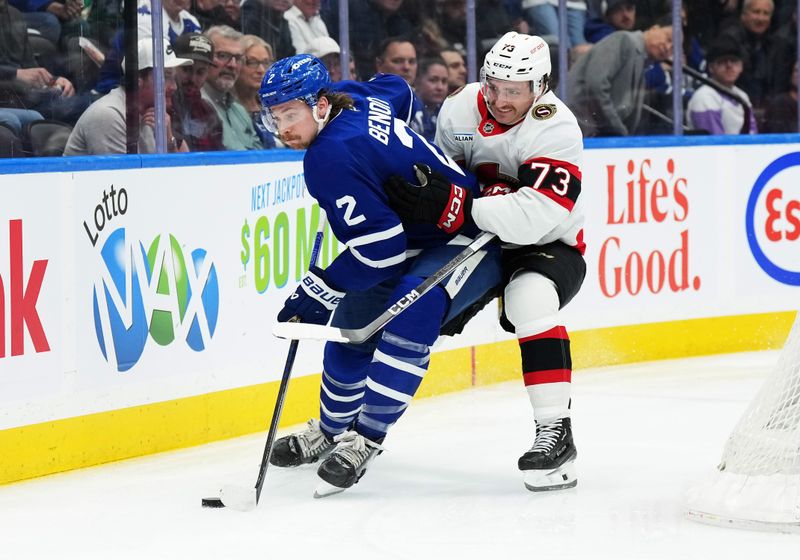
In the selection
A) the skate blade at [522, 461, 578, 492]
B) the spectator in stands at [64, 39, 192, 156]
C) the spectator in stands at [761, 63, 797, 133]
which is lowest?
the skate blade at [522, 461, 578, 492]

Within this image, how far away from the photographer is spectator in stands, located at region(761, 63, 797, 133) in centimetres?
627

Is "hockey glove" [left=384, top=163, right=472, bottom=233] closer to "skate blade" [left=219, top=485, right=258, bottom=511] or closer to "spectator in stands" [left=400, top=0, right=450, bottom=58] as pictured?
"skate blade" [left=219, top=485, right=258, bottom=511]

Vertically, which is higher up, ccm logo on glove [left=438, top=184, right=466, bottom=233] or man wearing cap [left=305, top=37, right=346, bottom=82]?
man wearing cap [left=305, top=37, right=346, bottom=82]

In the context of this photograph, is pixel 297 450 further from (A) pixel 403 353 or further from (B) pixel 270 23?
(B) pixel 270 23

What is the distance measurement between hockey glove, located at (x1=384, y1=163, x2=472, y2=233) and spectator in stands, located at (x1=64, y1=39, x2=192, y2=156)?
117 centimetres

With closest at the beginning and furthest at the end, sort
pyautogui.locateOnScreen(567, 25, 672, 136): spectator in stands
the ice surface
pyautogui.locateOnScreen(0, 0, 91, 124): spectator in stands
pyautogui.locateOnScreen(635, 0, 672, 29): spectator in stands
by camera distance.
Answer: the ice surface < pyautogui.locateOnScreen(0, 0, 91, 124): spectator in stands < pyautogui.locateOnScreen(567, 25, 672, 136): spectator in stands < pyautogui.locateOnScreen(635, 0, 672, 29): spectator in stands

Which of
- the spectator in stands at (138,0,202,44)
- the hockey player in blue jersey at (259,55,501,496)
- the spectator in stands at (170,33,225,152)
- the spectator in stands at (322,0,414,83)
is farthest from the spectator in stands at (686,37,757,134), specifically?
the hockey player in blue jersey at (259,55,501,496)

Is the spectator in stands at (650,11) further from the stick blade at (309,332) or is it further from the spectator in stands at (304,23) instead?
the stick blade at (309,332)

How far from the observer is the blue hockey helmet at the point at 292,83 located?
3176 mm

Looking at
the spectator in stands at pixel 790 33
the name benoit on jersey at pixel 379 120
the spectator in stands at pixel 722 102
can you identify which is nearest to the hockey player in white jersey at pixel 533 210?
the name benoit on jersey at pixel 379 120

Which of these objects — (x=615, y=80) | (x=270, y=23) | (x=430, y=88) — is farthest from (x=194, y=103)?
(x=615, y=80)

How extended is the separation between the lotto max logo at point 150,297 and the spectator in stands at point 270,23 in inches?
34.0

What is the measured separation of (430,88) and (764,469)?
2578 mm

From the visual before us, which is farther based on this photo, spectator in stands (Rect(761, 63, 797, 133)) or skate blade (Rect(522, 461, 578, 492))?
spectator in stands (Rect(761, 63, 797, 133))
